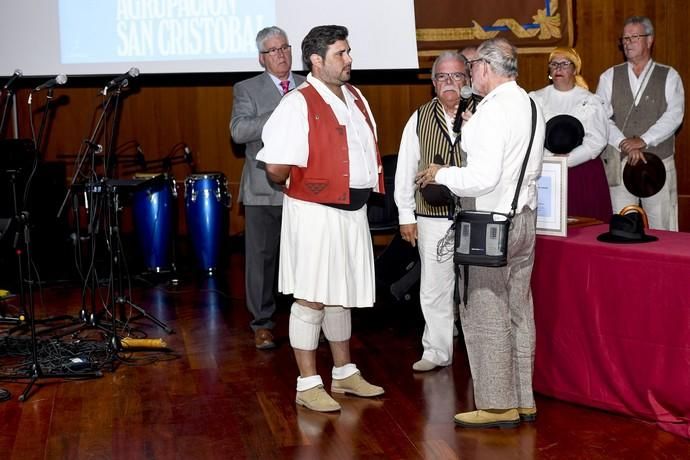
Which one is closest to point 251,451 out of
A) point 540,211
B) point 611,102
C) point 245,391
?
point 245,391

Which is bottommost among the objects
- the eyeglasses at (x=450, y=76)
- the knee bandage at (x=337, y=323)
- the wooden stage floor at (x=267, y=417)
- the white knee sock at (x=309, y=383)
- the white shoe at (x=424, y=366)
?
the wooden stage floor at (x=267, y=417)

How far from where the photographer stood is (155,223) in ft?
24.9

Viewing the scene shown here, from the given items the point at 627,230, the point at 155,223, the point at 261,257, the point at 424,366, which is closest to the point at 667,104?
the point at 627,230

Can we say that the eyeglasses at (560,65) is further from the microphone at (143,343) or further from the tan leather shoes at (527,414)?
the microphone at (143,343)

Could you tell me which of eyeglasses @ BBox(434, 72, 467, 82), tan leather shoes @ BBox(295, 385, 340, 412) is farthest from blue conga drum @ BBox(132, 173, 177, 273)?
tan leather shoes @ BBox(295, 385, 340, 412)

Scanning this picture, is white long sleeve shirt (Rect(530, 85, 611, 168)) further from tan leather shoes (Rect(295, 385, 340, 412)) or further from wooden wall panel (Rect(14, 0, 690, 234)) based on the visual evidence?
wooden wall panel (Rect(14, 0, 690, 234))

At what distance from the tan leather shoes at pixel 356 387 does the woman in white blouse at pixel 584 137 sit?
5.11 ft

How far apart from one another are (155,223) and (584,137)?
11.0 feet

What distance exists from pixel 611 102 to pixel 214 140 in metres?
3.43

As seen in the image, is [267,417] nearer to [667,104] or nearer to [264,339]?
[264,339]

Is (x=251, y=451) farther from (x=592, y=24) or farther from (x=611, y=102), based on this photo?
(x=592, y=24)

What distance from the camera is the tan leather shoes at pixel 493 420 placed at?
4.10 metres

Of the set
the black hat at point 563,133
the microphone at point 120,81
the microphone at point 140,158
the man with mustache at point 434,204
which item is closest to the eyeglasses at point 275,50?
the microphone at point 120,81

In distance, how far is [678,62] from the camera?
7891mm
